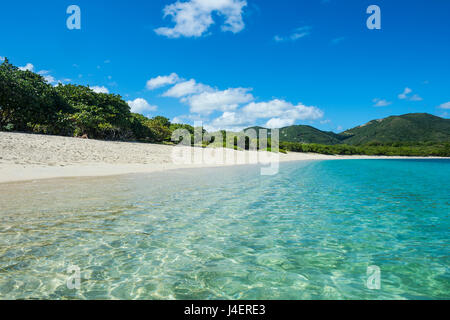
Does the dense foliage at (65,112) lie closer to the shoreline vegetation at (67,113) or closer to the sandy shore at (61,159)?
the shoreline vegetation at (67,113)

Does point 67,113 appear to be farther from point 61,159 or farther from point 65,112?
point 61,159

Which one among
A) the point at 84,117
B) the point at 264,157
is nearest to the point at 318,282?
the point at 84,117

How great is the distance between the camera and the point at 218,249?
23.0ft

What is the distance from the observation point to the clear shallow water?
4988 mm

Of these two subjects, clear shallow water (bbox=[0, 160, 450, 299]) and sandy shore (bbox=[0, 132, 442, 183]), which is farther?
sandy shore (bbox=[0, 132, 442, 183])

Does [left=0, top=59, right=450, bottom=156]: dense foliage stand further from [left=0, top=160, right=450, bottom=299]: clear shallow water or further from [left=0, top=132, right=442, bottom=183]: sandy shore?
[left=0, top=160, right=450, bottom=299]: clear shallow water

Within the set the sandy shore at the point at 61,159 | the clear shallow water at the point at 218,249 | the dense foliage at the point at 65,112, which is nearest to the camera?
the clear shallow water at the point at 218,249

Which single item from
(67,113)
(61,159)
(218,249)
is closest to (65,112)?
(67,113)

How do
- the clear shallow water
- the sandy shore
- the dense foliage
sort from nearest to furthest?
the clear shallow water
the sandy shore
the dense foliage

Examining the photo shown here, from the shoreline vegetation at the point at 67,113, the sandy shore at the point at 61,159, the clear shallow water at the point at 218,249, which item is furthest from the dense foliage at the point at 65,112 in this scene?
the clear shallow water at the point at 218,249

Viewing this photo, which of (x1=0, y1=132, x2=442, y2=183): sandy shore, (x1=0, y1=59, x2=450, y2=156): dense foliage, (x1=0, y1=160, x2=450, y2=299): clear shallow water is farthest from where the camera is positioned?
(x1=0, y1=59, x2=450, y2=156): dense foliage

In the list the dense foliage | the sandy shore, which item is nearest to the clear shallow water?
the sandy shore

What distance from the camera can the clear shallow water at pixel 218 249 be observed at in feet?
16.4

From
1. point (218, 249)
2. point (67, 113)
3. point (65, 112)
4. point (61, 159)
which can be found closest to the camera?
point (218, 249)
